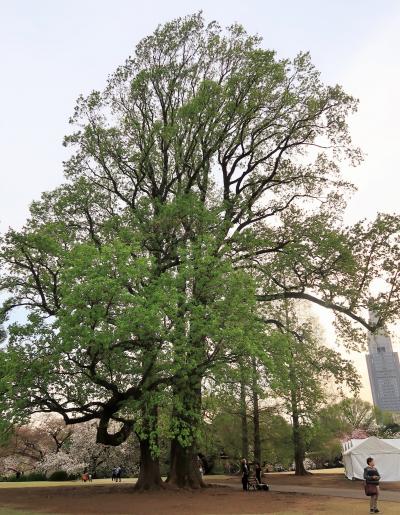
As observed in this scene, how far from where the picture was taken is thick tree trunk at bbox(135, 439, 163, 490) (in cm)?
2352

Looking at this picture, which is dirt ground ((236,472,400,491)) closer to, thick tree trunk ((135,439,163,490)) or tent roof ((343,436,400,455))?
tent roof ((343,436,400,455))

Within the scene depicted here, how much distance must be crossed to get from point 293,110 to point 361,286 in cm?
1052

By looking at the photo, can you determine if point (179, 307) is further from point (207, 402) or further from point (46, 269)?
→ point (46, 269)

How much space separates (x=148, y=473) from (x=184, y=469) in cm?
192

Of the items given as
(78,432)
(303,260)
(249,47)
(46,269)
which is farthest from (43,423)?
(249,47)

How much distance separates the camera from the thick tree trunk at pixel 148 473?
77.2 feet

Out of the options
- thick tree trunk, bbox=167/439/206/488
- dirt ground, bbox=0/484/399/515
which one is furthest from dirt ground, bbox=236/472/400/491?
thick tree trunk, bbox=167/439/206/488

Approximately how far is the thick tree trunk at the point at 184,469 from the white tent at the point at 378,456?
11991mm

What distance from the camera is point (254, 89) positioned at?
24406 millimetres

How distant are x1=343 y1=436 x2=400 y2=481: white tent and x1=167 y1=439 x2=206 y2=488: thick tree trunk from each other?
12.0 m

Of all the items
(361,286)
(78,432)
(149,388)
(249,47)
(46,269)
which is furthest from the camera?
(78,432)

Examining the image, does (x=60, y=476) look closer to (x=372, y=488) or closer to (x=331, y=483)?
(x=331, y=483)

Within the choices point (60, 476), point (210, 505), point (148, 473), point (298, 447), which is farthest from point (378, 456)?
point (60, 476)

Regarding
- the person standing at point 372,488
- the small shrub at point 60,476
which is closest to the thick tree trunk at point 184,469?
the person standing at point 372,488
